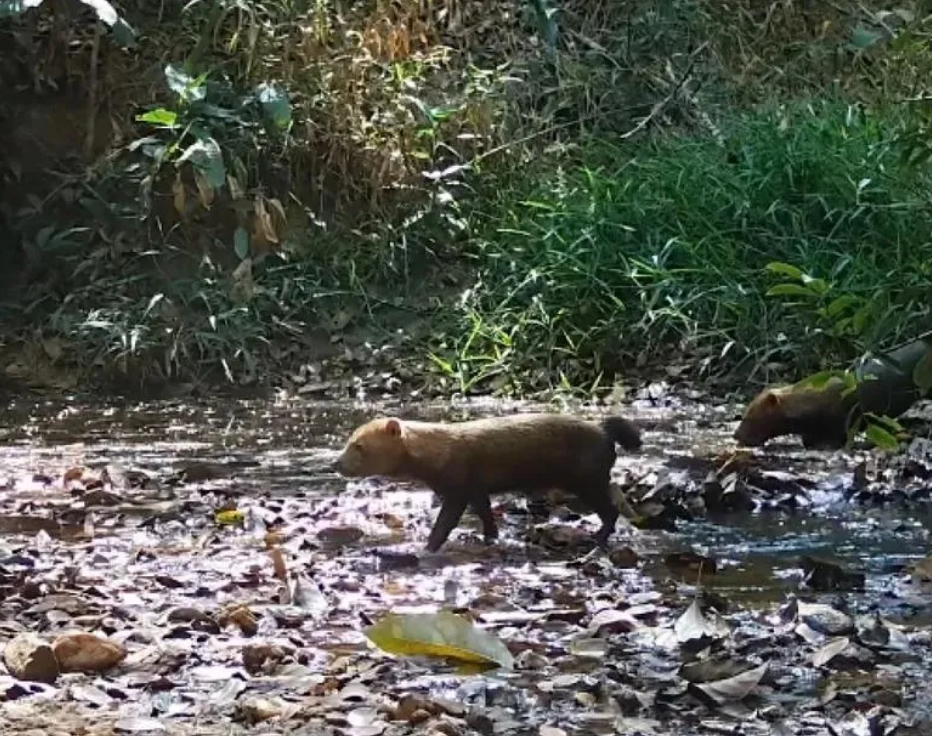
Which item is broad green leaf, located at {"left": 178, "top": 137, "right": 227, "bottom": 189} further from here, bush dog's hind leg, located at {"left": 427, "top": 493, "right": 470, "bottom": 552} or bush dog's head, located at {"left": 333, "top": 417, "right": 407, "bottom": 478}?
bush dog's hind leg, located at {"left": 427, "top": 493, "right": 470, "bottom": 552}

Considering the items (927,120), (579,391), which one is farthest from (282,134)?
(927,120)

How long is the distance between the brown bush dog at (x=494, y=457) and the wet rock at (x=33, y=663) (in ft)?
6.16

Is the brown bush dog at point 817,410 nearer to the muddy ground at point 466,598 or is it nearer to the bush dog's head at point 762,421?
the bush dog's head at point 762,421

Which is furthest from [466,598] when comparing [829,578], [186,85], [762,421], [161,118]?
[186,85]

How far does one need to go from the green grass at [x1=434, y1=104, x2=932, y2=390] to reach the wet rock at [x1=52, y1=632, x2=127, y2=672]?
218 inches

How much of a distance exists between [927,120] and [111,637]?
261cm

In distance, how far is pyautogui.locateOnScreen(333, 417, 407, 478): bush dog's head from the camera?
5688mm

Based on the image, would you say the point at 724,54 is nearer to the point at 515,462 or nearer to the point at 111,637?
the point at 515,462

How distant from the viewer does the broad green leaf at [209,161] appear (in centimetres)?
1021

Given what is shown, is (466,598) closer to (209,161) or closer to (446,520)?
(446,520)

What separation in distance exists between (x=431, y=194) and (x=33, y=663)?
7.73 metres

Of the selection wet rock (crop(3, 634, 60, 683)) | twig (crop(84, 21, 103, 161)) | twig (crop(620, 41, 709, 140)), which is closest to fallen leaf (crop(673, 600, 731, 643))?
wet rock (crop(3, 634, 60, 683))

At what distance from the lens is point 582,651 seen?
3.85 metres

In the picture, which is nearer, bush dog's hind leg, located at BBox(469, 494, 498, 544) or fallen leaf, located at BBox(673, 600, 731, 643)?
fallen leaf, located at BBox(673, 600, 731, 643)
